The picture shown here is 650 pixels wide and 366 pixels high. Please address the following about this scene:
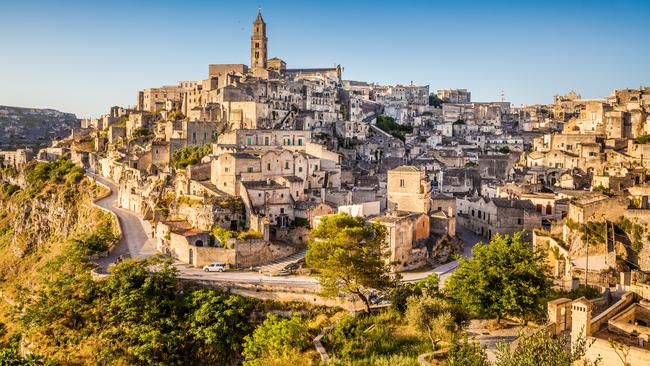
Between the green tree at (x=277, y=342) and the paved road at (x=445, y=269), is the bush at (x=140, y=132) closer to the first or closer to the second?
the paved road at (x=445, y=269)

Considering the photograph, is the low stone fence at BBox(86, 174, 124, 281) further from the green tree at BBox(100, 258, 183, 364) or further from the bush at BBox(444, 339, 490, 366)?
the bush at BBox(444, 339, 490, 366)

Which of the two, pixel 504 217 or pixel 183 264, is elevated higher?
pixel 504 217

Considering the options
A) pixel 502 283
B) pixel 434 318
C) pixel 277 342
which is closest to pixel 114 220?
pixel 277 342

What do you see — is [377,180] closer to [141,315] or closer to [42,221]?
[141,315]

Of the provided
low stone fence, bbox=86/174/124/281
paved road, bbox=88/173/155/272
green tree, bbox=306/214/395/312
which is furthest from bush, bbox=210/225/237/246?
green tree, bbox=306/214/395/312

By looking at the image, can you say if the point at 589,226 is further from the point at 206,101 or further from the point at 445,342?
the point at 206,101

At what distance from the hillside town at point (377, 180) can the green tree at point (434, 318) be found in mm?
3902

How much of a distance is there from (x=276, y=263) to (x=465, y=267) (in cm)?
1409

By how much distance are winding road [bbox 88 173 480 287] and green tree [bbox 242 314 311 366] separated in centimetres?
554

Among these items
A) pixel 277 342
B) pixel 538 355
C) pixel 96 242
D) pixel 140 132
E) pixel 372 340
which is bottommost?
pixel 277 342

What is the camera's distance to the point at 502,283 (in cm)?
2372

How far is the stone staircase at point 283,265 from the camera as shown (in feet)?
110

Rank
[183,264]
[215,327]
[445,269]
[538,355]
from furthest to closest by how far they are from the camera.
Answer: [183,264] < [445,269] < [215,327] < [538,355]

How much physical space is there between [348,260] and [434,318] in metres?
6.15
